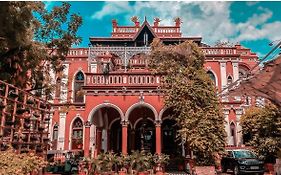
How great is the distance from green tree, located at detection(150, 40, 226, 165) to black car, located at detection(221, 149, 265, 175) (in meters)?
1.72

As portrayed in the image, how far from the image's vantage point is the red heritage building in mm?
16547

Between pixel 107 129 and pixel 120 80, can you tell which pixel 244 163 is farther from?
pixel 107 129

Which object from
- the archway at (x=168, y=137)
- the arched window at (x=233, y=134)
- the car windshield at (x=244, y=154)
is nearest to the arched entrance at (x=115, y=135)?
the archway at (x=168, y=137)

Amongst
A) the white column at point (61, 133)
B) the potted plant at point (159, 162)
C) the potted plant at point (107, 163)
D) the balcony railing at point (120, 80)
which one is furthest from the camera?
the white column at point (61, 133)

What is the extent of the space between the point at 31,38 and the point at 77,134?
13210 mm

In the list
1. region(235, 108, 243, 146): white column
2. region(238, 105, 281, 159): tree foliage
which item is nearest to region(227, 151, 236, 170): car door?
region(238, 105, 281, 159): tree foliage

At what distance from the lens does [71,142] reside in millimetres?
23703

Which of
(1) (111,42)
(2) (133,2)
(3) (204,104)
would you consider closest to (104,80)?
(3) (204,104)

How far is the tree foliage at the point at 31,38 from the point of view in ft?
33.4

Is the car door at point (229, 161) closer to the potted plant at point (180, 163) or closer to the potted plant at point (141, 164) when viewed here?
the potted plant at point (180, 163)

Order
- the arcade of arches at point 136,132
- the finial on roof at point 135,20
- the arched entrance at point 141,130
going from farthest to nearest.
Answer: the finial on roof at point 135,20 → the arched entrance at point 141,130 → the arcade of arches at point 136,132

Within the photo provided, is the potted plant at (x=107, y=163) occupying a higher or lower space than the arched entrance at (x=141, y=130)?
lower

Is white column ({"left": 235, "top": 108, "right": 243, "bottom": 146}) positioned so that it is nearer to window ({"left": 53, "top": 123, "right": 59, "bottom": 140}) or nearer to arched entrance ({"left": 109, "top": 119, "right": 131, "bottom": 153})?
arched entrance ({"left": 109, "top": 119, "right": 131, "bottom": 153})

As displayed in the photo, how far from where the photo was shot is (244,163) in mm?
15031
